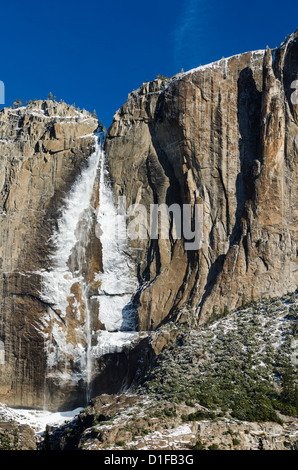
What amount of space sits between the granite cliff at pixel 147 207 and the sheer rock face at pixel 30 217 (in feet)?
0.40

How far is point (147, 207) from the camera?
68.4 metres

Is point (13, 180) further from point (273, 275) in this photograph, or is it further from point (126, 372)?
point (273, 275)

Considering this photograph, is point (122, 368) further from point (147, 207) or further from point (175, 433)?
point (175, 433)

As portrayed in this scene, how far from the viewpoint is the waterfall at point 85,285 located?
66.6 metres

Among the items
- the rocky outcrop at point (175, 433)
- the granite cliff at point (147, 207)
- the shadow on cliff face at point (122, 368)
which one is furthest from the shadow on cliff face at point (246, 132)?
the rocky outcrop at point (175, 433)

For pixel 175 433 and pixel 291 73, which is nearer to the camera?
pixel 175 433

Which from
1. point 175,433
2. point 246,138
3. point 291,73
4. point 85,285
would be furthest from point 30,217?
point 175,433

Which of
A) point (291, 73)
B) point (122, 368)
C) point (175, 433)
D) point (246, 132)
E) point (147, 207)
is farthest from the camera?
point (147, 207)

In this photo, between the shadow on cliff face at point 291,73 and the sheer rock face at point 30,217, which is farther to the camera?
the sheer rock face at point 30,217

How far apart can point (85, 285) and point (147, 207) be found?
9505 millimetres

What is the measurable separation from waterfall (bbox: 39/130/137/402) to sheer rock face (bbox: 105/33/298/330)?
201 cm

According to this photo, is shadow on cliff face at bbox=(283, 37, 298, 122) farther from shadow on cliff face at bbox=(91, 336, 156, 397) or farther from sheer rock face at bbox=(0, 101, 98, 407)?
shadow on cliff face at bbox=(91, 336, 156, 397)

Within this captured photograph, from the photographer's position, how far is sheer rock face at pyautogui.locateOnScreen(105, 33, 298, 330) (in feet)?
196

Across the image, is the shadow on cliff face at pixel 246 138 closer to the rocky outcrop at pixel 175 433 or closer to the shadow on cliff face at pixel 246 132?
the shadow on cliff face at pixel 246 132
